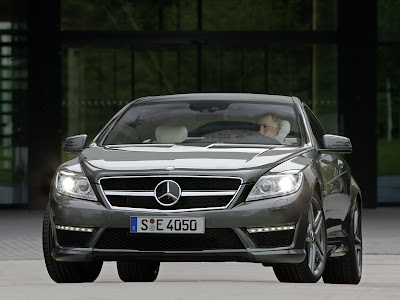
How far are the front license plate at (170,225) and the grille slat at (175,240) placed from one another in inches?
1.8

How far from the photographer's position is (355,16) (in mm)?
22125

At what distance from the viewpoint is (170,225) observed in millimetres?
8672

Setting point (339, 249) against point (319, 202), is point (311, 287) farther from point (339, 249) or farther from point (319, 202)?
point (339, 249)

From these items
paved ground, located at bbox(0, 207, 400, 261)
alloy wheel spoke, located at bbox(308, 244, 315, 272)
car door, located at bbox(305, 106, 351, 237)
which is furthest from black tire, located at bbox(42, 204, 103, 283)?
paved ground, located at bbox(0, 207, 400, 261)

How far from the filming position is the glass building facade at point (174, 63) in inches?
871

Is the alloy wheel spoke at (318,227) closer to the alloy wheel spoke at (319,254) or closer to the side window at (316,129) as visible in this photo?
the alloy wheel spoke at (319,254)

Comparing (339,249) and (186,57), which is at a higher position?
(186,57)

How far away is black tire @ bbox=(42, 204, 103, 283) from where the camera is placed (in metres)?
9.24

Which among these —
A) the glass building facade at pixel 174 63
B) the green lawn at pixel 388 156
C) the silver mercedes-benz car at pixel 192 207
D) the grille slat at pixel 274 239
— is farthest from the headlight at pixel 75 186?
the green lawn at pixel 388 156

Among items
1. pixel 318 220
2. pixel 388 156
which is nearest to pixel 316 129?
pixel 318 220

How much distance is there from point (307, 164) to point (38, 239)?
789 centimetres

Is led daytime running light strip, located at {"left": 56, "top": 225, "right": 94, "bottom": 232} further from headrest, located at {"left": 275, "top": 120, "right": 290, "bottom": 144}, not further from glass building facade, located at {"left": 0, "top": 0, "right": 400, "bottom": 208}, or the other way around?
glass building facade, located at {"left": 0, "top": 0, "right": 400, "bottom": 208}

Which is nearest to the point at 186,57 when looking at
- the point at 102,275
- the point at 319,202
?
the point at 102,275

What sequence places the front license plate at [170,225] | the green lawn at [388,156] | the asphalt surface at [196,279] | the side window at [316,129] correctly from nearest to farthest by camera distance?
the asphalt surface at [196,279] < the front license plate at [170,225] < the side window at [316,129] < the green lawn at [388,156]
